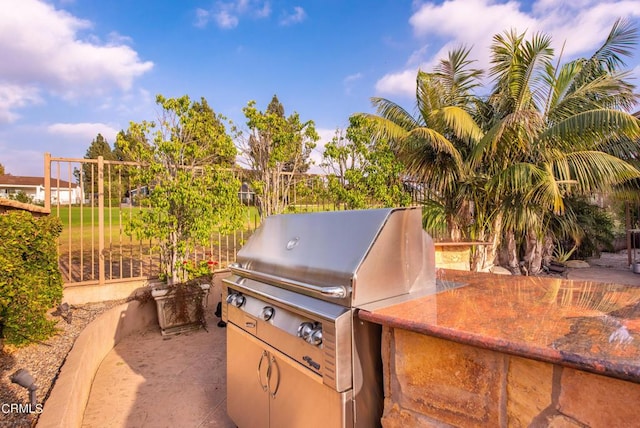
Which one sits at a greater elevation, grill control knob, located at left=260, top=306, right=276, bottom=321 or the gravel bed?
grill control knob, located at left=260, top=306, right=276, bottom=321

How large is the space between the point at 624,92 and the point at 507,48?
11.9ft

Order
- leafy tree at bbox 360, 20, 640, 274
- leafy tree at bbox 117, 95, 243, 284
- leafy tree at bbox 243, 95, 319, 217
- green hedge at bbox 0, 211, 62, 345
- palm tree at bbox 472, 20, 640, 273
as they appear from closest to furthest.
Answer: green hedge at bbox 0, 211, 62, 345, leafy tree at bbox 117, 95, 243, 284, leafy tree at bbox 243, 95, 319, 217, palm tree at bbox 472, 20, 640, 273, leafy tree at bbox 360, 20, 640, 274

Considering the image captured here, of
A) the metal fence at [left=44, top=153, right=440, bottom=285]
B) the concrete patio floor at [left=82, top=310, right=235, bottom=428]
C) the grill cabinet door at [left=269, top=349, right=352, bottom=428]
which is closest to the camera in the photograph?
the grill cabinet door at [left=269, top=349, right=352, bottom=428]

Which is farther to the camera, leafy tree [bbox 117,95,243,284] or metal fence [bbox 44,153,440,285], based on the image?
metal fence [bbox 44,153,440,285]

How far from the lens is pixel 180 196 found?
181 inches

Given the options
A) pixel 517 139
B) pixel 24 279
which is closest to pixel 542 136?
pixel 517 139

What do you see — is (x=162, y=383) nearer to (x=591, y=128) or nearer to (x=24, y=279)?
(x=24, y=279)

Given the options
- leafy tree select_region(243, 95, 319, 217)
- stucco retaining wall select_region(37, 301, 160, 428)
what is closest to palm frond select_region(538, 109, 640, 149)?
leafy tree select_region(243, 95, 319, 217)

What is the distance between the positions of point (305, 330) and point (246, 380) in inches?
35.0

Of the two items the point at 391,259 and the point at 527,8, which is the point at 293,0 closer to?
the point at 527,8

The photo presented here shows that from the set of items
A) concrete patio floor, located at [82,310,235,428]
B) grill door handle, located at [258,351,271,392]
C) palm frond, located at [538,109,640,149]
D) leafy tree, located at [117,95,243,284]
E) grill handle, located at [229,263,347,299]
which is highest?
palm frond, located at [538,109,640,149]

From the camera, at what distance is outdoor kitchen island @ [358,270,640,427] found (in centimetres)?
98

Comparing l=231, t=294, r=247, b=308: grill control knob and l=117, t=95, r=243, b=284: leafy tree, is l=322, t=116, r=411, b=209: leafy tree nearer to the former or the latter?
l=117, t=95, r=243, b=284: leafy tree

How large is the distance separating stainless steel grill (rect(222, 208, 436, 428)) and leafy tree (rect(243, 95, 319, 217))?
3.07m
